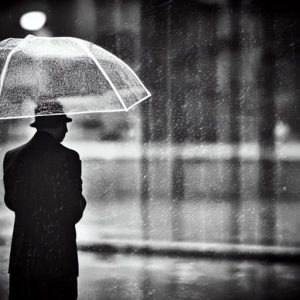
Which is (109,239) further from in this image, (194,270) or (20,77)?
(20,77)

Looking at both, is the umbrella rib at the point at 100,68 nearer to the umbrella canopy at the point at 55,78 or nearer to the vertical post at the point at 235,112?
the umbrella canopy at the point at 55,78

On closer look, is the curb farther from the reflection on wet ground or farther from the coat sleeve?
the coat sleeve

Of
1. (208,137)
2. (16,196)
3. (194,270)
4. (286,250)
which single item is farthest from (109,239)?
(16,196)

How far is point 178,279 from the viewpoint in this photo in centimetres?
450

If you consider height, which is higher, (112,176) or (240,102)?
(240,102)

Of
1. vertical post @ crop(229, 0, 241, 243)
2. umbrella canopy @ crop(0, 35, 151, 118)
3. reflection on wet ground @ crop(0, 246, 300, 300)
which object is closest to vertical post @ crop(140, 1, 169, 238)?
vertical post @ crop(229, 0, 241, 243)

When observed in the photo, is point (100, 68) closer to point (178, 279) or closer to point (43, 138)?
point (43, 138)

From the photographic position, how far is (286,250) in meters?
5.48

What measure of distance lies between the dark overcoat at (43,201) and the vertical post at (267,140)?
3.43 m

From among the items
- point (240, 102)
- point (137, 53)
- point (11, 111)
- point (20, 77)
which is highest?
point (137, 53)

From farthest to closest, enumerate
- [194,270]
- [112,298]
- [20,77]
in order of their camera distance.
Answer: [194,270], [112,298], [20,77]

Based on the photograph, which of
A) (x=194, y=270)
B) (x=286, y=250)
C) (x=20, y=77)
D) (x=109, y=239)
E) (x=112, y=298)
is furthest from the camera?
(x=109, y=239)

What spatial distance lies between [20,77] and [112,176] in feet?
11.4

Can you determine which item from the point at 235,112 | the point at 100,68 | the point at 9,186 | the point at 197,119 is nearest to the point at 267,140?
the point at 235,112
